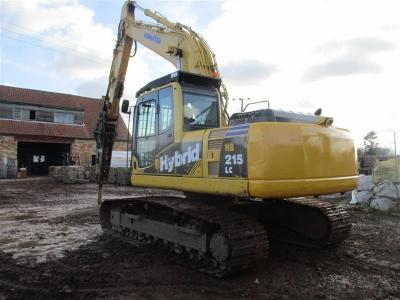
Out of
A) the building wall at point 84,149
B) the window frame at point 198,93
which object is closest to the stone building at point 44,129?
the building wall at point 84,149

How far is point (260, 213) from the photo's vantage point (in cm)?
777

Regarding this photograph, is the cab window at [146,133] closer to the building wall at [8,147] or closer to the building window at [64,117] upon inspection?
the building wall at [8,147]

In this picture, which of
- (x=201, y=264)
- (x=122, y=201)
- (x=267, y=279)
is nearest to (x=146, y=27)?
(x=122, y=201)

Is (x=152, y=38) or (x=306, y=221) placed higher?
(x=152, y=38)

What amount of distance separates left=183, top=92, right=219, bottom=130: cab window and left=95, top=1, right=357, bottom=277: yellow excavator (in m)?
0.02

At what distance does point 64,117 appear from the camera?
34750 millimetres

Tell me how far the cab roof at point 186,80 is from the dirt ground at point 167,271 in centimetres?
296

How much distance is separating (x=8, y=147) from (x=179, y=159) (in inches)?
1100

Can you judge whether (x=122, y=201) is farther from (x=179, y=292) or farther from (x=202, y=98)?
(x=179, y=292)

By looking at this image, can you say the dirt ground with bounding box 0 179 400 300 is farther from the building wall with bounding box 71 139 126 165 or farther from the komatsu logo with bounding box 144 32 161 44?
the building wall with bounding box 71 139 126 165

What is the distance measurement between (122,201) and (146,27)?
3.99 m

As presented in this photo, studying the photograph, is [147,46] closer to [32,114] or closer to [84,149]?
[84,149]

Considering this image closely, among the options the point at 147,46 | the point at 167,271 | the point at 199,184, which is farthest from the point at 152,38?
the point at 167,271

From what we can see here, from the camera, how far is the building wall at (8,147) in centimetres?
3069
